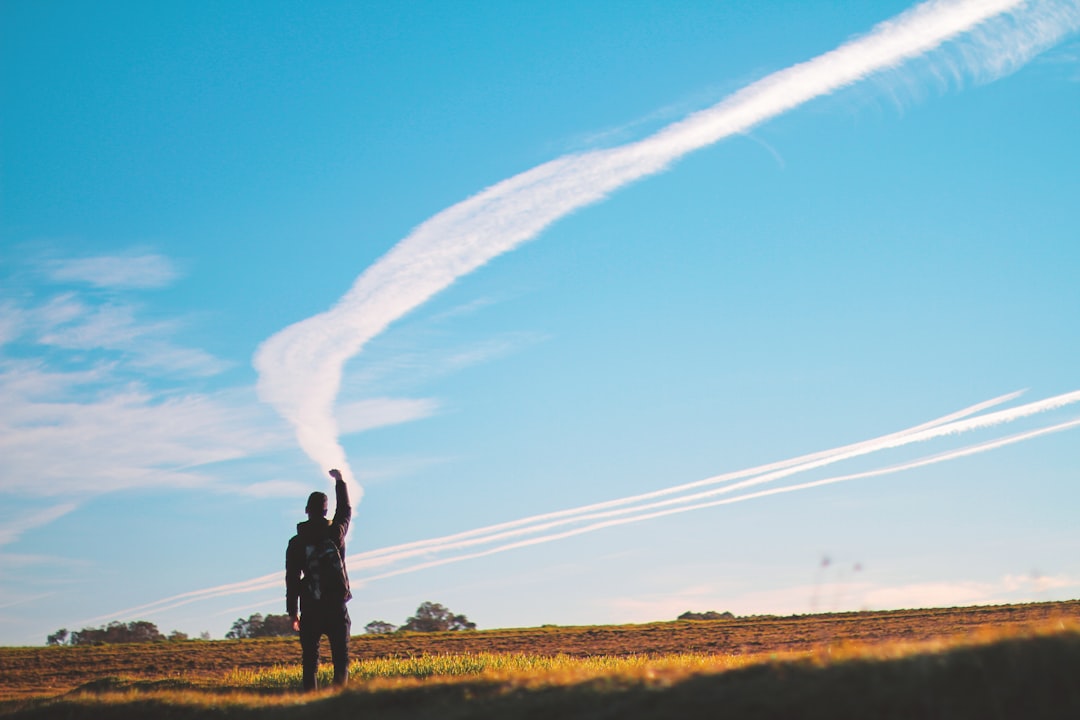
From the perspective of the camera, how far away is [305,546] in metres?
13.4

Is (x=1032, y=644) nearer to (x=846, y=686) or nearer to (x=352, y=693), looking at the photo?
(x=846, y=686)

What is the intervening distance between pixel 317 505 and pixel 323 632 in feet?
5.83

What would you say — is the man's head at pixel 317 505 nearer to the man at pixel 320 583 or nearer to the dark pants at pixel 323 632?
the man at pixel 320 583

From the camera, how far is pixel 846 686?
6742 millimetres

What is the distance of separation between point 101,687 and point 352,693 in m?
10.8

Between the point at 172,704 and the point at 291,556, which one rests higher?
the point at 291,556

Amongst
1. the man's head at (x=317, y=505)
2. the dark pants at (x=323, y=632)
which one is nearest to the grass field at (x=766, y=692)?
the dark pants at (x=323, y=632)

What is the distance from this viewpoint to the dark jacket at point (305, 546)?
528 inches

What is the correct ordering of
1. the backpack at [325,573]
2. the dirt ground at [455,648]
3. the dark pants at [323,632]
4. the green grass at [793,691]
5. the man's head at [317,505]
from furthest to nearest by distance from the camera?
1. the dirt ground at [455,648]
2. the man's head at [317,505]
3. the backpack at [325,573]
4. the dark pants at [323,632]
5. the green grass at [793,691]

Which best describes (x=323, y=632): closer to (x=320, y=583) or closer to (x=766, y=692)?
(x=320, y=583)

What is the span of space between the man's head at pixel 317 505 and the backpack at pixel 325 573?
46 centimetres

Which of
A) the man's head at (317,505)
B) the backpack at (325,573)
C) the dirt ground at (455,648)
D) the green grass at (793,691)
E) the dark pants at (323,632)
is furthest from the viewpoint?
the dirt ground at (455,648)

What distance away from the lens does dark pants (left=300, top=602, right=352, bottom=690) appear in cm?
1320

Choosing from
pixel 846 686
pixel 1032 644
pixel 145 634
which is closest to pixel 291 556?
pixel 846 686
